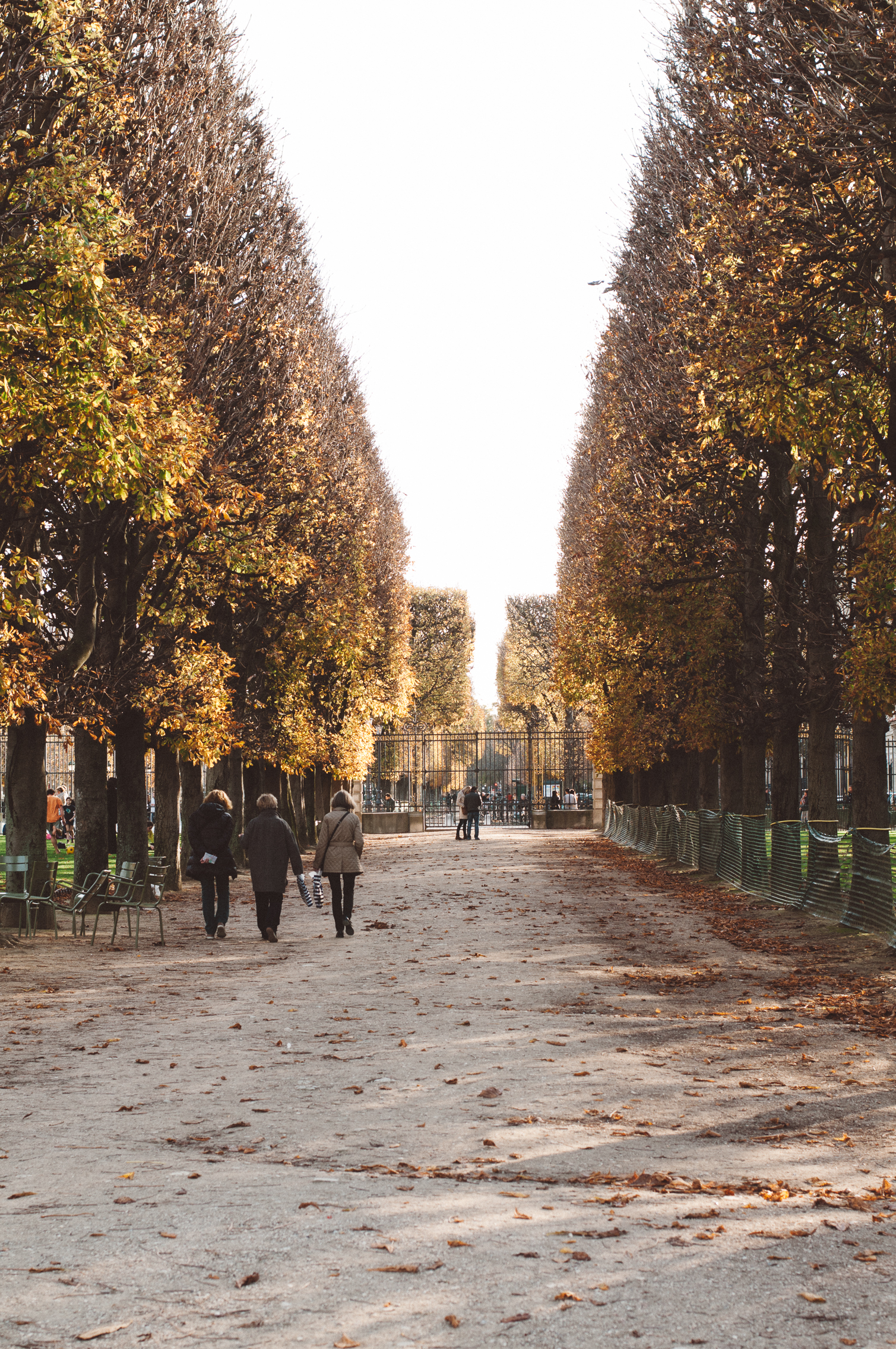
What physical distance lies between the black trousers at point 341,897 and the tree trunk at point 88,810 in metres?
4.13

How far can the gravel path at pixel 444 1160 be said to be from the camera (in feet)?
13.8

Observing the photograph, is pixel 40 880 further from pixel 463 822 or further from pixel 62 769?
pixel 62 769

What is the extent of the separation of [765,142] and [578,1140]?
32.8 feet

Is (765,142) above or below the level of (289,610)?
above

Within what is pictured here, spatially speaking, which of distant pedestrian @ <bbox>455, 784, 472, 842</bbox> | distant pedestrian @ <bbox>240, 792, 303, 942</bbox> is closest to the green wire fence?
distant pedestrian @ <bbox>240, 792, 303, 942</bbox>

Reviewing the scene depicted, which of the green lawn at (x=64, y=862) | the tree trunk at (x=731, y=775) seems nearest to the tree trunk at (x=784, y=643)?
the tree trunk at (x=731, y=775)

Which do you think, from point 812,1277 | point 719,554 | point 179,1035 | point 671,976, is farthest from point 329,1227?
point 719,554

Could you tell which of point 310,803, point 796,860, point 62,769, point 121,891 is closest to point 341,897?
point 121,891

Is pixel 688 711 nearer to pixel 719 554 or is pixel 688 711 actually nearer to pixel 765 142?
pixel 719 554

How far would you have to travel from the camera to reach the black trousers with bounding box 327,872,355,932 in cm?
1584

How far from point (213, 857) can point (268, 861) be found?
851 mm

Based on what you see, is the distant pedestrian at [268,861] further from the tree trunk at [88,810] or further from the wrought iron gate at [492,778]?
the wrought iron gate at [492,778]

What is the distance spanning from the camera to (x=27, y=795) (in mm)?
16750

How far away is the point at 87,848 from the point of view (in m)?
18.6
